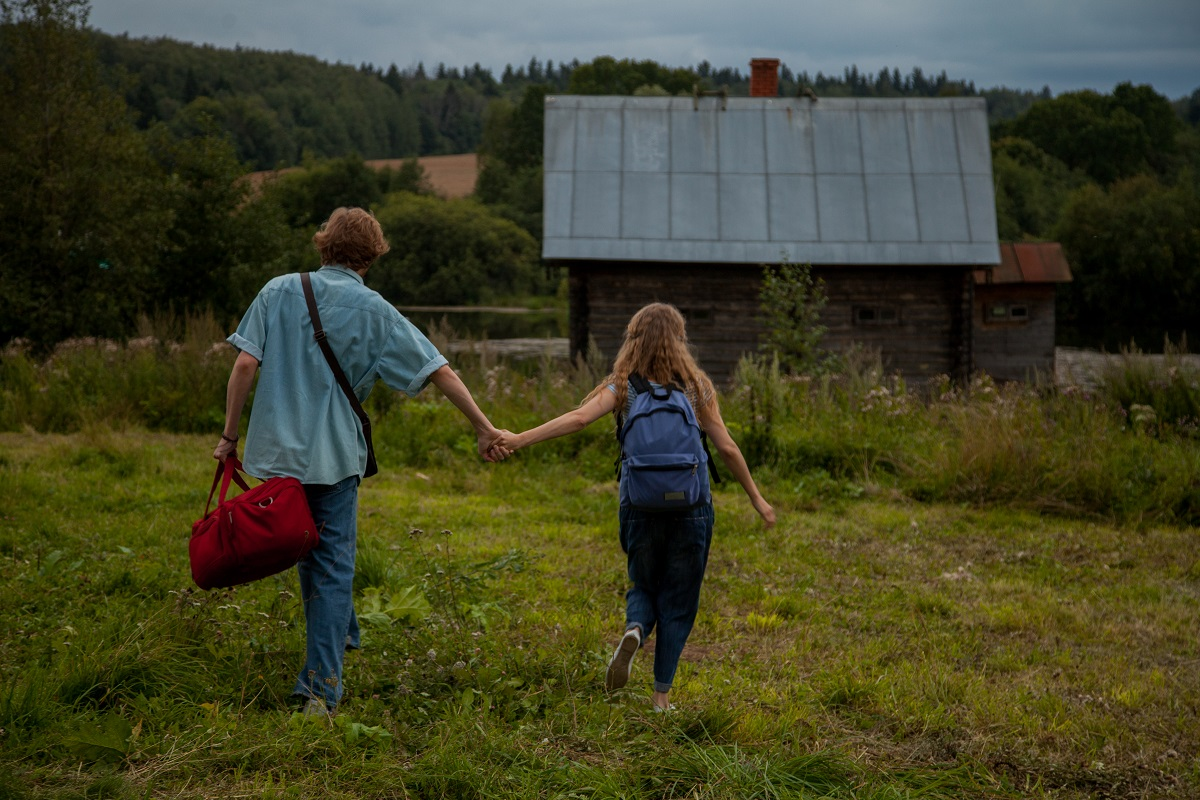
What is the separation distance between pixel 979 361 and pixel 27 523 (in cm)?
1996

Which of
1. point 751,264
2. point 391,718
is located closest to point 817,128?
point 751,264

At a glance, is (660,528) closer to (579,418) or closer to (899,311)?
(579,418)

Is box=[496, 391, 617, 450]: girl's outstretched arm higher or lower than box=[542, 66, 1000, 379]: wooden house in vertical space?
lower

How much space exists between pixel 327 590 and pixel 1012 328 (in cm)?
2123

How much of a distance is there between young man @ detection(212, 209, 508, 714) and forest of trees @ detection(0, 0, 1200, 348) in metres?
12.5

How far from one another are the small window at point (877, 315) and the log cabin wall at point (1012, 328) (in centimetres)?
493

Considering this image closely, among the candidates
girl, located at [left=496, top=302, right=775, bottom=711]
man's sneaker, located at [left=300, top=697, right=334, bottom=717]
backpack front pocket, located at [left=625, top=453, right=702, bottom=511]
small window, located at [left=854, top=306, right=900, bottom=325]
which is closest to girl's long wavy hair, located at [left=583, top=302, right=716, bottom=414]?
girl, located at [left=496, top=302, right=775, bottom=711]

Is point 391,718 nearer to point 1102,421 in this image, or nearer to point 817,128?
point 1102,421

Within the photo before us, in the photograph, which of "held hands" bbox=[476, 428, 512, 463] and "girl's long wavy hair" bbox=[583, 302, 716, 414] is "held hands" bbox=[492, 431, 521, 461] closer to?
"held hands" bbox=[476, 428, 512, 463]

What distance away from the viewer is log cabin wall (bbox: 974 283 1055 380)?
2211cm

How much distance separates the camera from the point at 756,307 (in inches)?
704

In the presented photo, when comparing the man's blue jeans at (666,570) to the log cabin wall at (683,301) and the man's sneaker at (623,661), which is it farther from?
the log cabin wall at (683,301)

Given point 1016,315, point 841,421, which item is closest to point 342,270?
point 841,421

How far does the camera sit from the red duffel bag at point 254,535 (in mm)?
3377
